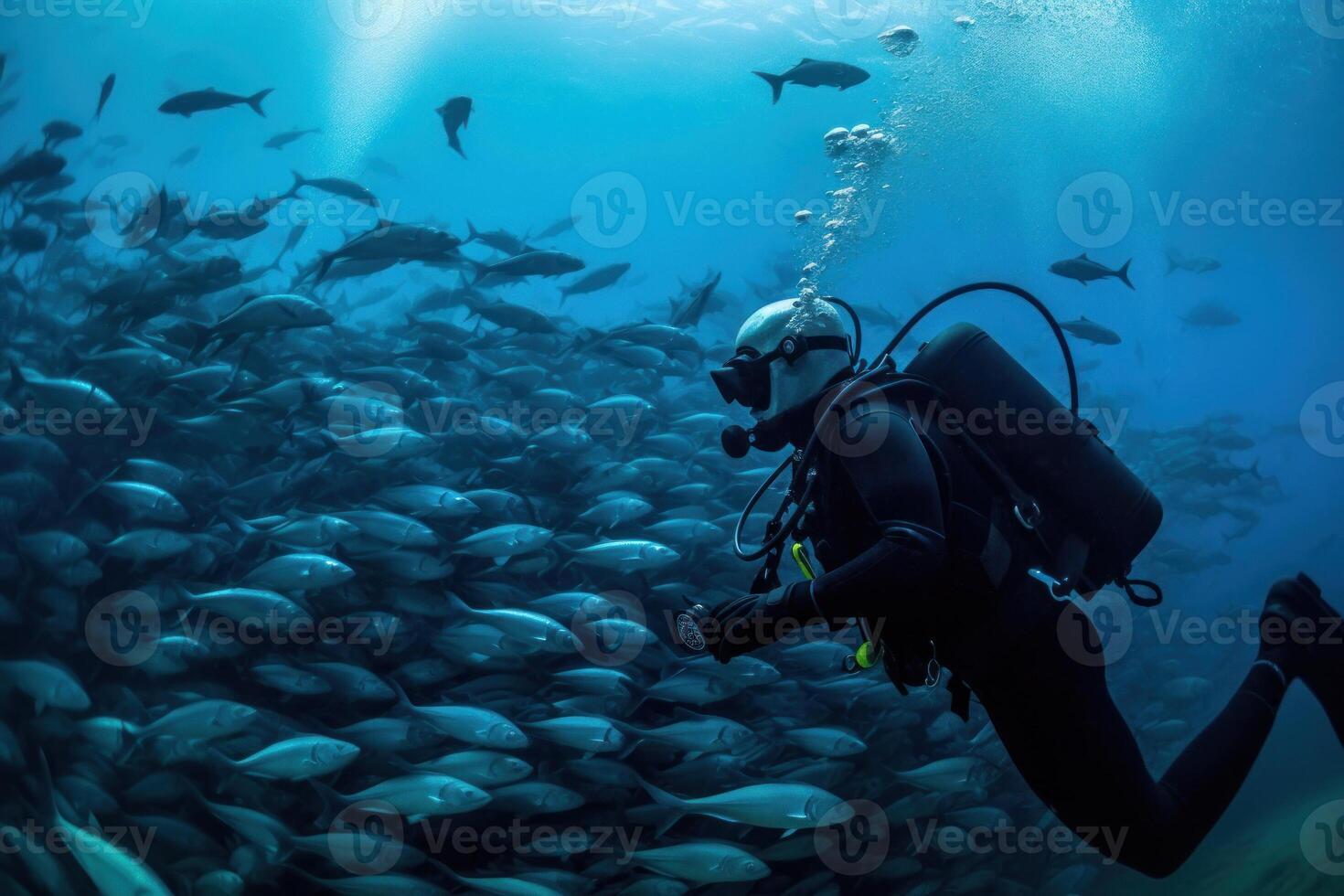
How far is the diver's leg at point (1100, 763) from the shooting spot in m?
2.23

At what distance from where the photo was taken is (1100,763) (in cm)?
222

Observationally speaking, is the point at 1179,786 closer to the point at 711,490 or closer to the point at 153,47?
the point at 711,490

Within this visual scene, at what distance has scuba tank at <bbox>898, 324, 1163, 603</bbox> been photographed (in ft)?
7.43

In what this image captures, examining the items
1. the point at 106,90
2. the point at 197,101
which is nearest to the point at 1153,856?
the point at 197,101

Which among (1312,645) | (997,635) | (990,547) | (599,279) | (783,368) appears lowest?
(1312,645)

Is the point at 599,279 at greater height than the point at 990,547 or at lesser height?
greater

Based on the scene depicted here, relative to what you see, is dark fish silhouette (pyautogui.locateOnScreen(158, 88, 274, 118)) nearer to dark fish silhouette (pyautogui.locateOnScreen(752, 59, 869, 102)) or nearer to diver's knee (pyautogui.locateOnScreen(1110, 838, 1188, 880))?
dark fish silhouette (pyautogui.locateOnScreen(752, 59, 869, 102))

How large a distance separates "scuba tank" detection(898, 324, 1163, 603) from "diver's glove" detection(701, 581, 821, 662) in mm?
783

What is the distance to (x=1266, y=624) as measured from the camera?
8.91 ft

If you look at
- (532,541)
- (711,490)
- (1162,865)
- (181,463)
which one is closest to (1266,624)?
(1162,865)

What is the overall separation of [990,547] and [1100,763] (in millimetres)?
780

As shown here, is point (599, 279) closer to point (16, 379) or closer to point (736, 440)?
point (16, 379)

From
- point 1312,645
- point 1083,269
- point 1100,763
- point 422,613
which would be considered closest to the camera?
point 1100,763

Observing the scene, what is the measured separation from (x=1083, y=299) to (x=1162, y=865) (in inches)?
2044
